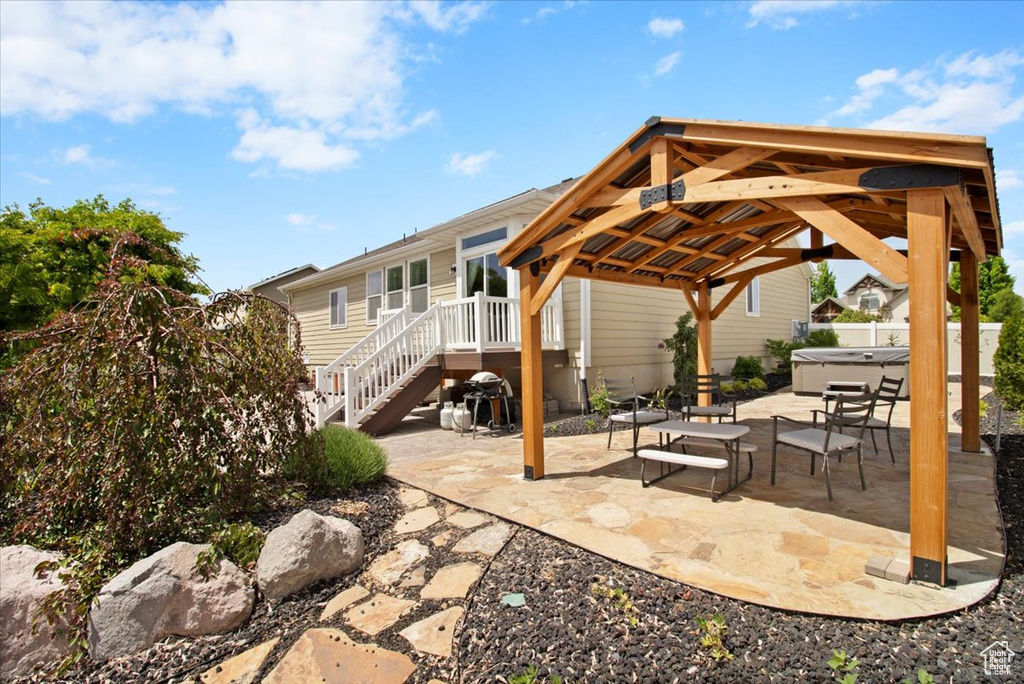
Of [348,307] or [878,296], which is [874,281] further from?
[348,307]

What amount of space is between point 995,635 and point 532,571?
2.45 metres

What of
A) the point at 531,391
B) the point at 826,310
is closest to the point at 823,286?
the point at 826,310

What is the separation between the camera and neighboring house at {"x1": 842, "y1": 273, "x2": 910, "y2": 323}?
35625 millimetres

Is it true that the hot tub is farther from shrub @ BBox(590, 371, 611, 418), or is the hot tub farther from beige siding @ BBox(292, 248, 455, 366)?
beige siding @ BBox(292, 248, 455, 366)

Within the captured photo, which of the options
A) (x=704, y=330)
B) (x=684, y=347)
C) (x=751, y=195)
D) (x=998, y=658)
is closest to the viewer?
(x=998, y=658)

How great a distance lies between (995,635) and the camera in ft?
8.16

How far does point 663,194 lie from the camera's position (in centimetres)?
420

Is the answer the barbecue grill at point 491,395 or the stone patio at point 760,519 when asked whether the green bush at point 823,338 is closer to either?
the stone patio at point 760,519

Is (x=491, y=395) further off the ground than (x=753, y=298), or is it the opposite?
(x=753, y=298)

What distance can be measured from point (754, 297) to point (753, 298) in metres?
0.08

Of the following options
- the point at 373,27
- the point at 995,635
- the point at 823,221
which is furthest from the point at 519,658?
the point at 373,27

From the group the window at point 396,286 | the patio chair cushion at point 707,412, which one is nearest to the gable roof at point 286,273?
the window at point 396,286

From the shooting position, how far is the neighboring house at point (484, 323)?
9141 millimetres

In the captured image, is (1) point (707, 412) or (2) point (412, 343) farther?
(2) point (412, 343)
